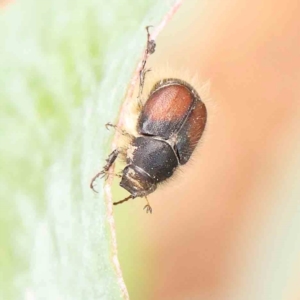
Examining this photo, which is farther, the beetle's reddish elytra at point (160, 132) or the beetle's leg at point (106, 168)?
the beetle's reddish elytra at point (160, 132)

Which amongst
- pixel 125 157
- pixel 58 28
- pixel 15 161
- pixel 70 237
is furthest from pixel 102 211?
pixel 125 157

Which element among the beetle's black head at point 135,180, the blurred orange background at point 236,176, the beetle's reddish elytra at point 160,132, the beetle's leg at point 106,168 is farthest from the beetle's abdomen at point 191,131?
the blurred orange background at point 236,176

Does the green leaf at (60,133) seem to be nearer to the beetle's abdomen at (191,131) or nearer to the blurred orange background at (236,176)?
the beetle's abdomen at (191,131)

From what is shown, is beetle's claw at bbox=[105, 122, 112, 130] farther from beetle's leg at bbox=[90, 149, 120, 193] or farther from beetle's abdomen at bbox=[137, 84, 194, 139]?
beetle's abdomen at bbox=[137, 84, 194, 139]

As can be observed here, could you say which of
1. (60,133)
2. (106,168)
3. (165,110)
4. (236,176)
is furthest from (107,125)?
(236,176)

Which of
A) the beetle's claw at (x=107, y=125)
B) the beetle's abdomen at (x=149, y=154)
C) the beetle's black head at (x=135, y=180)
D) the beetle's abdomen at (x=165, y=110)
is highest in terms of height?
the beetle's abdomen at (x=165, y=110)

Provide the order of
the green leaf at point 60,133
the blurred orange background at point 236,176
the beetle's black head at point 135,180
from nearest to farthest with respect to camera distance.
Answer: the green leaf at point 60,133 → the beetle's black head at point 135,180 → the blurred orange background at point 236,176

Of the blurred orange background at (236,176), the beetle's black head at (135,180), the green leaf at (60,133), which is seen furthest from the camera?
the blurred orange background at (236,176)
